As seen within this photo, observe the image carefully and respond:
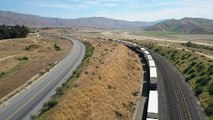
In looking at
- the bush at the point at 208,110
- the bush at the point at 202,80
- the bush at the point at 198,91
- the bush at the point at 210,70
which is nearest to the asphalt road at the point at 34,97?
the bush at the point at 208,110

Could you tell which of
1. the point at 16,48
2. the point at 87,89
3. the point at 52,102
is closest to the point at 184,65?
the point at 87,89

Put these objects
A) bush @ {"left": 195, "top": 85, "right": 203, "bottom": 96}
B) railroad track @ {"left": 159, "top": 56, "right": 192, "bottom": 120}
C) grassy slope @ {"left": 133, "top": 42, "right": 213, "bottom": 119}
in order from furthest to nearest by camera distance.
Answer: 1. bush @ {"left": 195, "top": 85, "right": 203, "bottom": 96}
2. grassy slope @ {"left": 133, "top": 42, "right": 213, "bottom": 119}
3. railroad track @ {"left": 159, "top": 56, "right": 192, "bottom": 120}

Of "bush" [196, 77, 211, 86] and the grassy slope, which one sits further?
"bush" [196, 77, 211, 86]

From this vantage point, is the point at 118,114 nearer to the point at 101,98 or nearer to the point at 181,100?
the point at 101,98

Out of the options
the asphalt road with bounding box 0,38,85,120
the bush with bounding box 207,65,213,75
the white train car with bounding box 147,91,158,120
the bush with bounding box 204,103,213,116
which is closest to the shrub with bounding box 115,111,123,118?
the white train car with bounding box 147,91,158,120

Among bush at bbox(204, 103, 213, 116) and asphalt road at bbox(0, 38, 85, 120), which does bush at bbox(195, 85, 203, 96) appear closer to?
bush at bbox(204, 103, 213, 116)

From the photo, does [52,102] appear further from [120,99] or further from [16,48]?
[16,48]

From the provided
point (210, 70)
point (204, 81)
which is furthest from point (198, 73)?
point (204, 81)
